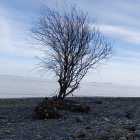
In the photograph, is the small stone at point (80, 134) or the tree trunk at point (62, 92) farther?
the tree trunk at point (62, 92)

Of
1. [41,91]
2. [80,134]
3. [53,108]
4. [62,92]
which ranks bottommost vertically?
[80,134]

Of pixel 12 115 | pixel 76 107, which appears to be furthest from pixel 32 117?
pixel 76 107

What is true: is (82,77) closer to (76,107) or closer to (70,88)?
(70,88)

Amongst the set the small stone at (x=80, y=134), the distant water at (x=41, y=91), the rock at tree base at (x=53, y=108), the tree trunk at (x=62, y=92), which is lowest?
the small stone at (x=80, y=134)

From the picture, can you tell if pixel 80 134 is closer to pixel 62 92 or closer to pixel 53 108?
pixel 53 108

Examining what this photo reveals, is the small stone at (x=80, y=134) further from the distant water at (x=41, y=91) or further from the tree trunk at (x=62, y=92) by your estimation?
the distant water at (x=41, y=91)

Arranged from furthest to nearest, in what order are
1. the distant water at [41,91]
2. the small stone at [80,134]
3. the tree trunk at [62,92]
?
1. the distant water at [41,91]
2. the tree trunk at [62,92]
3. the small stone at [80,134]

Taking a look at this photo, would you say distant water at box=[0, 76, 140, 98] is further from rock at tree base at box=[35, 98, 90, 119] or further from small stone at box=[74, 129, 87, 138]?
small stone at box=[74, 129, 87, 138]

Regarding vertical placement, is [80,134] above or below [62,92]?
below

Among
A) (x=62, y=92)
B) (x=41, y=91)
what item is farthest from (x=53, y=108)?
(x=41, y=91)

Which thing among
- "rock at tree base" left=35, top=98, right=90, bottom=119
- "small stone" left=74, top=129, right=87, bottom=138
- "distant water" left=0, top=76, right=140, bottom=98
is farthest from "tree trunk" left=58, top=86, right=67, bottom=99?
"distant water" left=0, top=76, right=140, bottom=98

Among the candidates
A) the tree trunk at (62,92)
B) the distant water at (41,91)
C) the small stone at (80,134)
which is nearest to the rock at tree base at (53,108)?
the tree trunk at (62,92)

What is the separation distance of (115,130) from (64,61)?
38.4 feet

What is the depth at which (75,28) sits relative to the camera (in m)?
22.7
